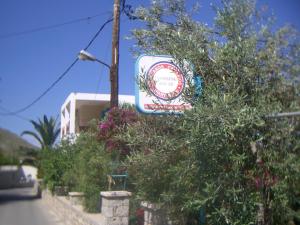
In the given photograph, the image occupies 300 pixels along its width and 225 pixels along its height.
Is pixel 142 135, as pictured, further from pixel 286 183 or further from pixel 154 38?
pixel 286 183

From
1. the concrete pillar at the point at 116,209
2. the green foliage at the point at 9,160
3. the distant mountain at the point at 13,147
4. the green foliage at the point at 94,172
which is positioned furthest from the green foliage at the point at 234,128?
the green foliage at the point at 9,160

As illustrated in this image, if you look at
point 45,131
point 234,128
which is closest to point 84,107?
point 45,131

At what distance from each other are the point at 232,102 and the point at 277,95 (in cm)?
73

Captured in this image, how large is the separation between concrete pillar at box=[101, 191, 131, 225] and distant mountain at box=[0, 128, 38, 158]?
3282 centimetres

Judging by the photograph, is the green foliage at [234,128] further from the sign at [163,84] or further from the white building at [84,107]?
the white building at [84,107]

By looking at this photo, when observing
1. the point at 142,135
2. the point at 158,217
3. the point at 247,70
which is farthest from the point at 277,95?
the point at 158,217

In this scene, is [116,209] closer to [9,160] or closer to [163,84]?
[163,84]

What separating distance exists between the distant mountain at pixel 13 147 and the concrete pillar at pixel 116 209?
3282cm

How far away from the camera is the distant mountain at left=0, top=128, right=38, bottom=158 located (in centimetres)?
3975

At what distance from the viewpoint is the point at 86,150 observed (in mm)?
12258

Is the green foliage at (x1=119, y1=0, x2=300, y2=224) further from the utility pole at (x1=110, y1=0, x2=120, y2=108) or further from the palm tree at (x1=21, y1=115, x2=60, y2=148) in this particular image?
the palm tree at (x1=21, y1=115, x2=60, y2=148)

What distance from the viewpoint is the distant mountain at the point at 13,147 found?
130 feet

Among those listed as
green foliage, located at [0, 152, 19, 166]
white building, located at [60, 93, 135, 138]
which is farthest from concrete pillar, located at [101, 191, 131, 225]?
green foliage, located at [0, 152, 19, 166]

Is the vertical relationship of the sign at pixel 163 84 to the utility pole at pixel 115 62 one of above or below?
below
